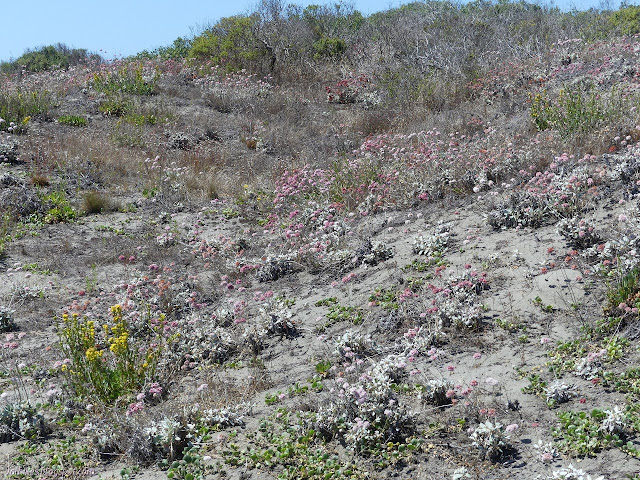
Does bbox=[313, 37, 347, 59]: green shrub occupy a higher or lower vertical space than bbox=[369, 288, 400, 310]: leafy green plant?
higher

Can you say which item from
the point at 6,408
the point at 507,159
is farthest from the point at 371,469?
the point at 507,159

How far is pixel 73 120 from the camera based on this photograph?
45.1ft

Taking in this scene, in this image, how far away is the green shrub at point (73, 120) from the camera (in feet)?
44.9

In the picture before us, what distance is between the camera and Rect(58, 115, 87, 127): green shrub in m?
13.7

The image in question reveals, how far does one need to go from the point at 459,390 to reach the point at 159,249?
5510 millimetres

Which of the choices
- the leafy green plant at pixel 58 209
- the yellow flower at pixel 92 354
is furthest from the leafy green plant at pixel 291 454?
the leafy green plant at pixel 58 209

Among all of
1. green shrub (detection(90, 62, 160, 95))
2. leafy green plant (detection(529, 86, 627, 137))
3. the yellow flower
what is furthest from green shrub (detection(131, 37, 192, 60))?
the yellow flower

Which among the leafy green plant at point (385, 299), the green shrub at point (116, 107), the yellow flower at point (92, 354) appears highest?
the green shrub at point (116, 107)

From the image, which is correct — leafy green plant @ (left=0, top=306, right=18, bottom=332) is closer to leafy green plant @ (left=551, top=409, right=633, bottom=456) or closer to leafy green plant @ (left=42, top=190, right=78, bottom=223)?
leafy green plant @ (left=42, top=190, right=78, bottom=223)

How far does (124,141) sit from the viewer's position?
41.9ft

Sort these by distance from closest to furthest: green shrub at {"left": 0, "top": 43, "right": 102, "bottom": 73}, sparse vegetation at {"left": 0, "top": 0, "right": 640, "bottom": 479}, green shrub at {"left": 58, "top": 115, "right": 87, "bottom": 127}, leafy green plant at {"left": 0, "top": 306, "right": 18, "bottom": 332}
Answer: sparse vegetation at {"left": 0, "top": 0, "right": 640, "bottom": 479} → leafy green plant at {"left": 0, "top": 306, "right": 18, "bottom": 332} → green shrub at {"left": 58, "top": 115, "right": 87, "bottom": 127} → green shrub at {"left": 0, "top": 43, "right": 102, "bottom": 73}

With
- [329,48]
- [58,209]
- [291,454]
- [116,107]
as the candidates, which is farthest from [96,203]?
[329,48]

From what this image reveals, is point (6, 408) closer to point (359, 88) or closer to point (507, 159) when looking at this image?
point (507, 159)

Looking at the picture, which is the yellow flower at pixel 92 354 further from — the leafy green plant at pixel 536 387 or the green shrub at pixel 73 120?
the green shrub at pixel 73 120
